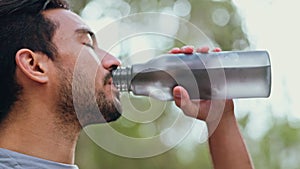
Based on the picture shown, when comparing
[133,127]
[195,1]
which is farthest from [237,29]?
[133,127]

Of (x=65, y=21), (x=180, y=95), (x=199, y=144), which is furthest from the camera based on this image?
(x=199, y=144)

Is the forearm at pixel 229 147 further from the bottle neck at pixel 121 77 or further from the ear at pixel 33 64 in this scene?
the ear at pixel 33 64

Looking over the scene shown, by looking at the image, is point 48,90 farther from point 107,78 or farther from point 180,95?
point 180,95

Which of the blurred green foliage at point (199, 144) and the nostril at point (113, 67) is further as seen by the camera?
the blurred green foliage at point (199, 144)

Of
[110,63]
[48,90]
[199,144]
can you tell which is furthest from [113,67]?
[199,144]

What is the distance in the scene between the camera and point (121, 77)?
1.10 meters

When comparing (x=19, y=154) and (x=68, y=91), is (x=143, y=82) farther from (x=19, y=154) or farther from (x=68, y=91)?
(x=19, y=154)

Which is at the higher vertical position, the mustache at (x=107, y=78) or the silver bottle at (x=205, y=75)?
the silver bottle at (x=205, y=75)

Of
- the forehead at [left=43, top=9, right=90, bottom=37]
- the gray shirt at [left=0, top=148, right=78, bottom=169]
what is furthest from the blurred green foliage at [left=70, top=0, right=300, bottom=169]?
the gray shirt at [left=0, top=148, right=78, bottom=169]

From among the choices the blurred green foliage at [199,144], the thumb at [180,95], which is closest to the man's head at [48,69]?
the thumb at [180,95]

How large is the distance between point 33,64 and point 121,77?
147 mm

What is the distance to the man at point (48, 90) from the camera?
1.09 metres

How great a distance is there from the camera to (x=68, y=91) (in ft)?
3.58

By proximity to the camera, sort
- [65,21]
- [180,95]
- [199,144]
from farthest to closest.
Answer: [199,144] → [65,21] → [180,95]
